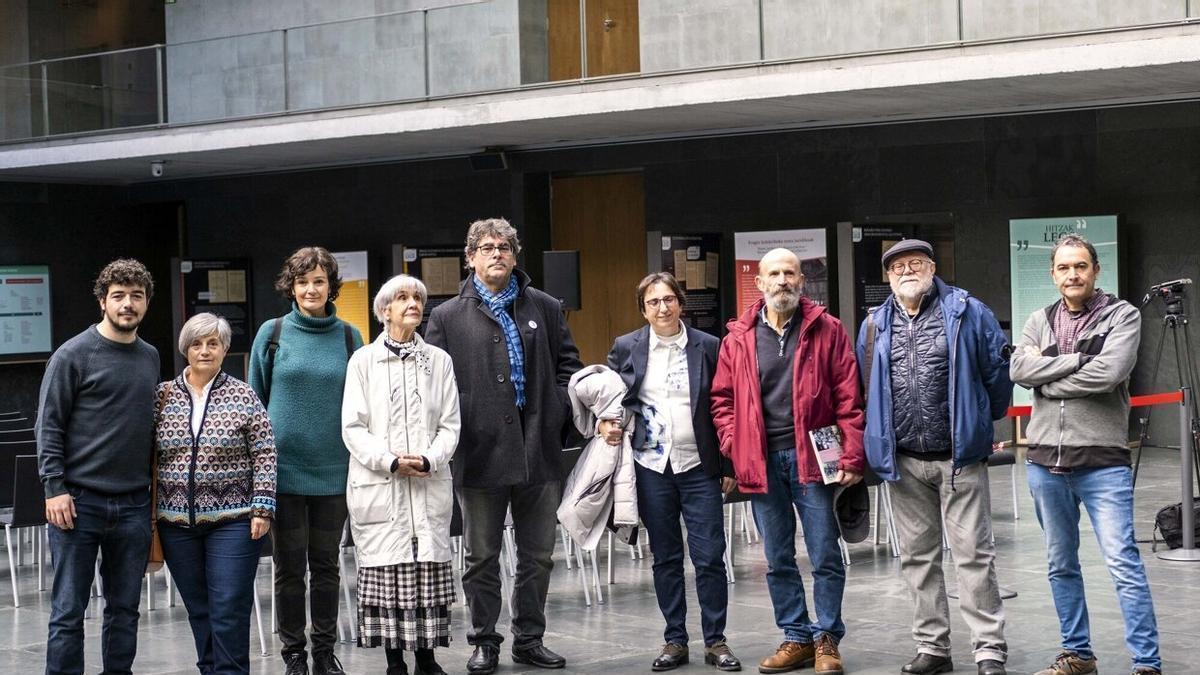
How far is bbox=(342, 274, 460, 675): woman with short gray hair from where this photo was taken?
613cm

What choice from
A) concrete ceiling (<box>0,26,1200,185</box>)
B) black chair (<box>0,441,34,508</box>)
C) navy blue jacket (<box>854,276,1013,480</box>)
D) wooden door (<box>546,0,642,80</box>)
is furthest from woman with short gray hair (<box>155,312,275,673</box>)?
wooden door (<box>546,0,642,80</box>)

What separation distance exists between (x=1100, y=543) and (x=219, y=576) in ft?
11.1

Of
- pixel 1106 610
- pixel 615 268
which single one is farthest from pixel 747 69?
pixel 1106 610

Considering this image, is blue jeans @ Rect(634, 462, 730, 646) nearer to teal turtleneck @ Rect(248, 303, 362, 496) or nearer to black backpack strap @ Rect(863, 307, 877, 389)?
black backpack strap @ Rect(863, 307, 877, 389)

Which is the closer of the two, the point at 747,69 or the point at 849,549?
the point at 849,549

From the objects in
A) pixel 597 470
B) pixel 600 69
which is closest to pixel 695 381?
pixel 597 470

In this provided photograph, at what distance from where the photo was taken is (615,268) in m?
19.0

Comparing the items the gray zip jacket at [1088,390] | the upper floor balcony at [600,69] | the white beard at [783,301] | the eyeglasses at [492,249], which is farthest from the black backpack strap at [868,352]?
the upper floor balcony at [600,69]

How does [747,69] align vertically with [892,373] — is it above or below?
above

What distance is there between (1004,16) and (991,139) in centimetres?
231

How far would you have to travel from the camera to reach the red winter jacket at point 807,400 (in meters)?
6.22

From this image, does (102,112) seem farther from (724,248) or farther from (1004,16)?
(1004,16)

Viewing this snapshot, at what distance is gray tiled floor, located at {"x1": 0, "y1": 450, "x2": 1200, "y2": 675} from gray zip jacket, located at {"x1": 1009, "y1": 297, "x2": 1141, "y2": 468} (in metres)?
1.00

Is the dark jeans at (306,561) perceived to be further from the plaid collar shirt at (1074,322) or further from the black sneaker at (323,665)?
the plaid collar shirt at (1074,322)
